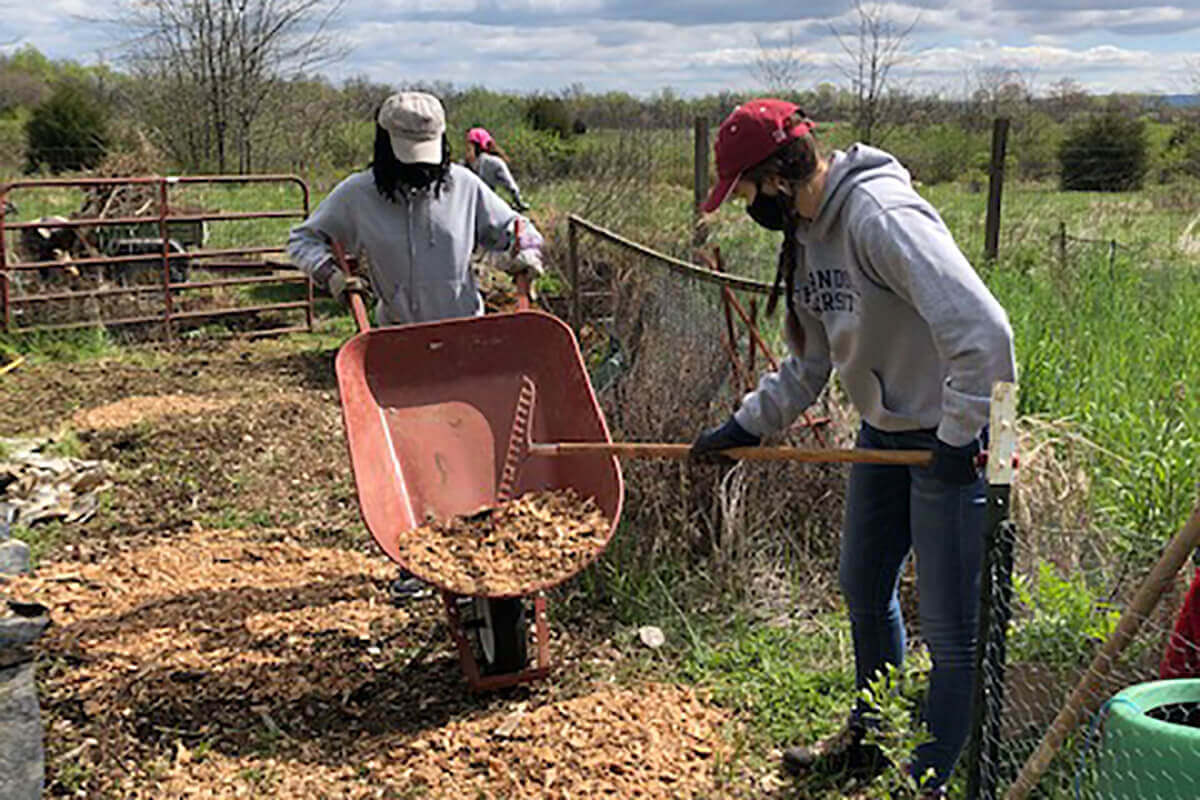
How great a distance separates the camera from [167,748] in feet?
10.9

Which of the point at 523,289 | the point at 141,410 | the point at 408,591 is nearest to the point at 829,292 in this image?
the point at 523,289

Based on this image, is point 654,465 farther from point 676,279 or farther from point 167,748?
point 167,748

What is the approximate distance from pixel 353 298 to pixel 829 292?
6.06 feet

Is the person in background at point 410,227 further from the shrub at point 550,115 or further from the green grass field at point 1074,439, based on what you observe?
the shrub at point 550,115

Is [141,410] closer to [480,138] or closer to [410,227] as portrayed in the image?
[410,227]

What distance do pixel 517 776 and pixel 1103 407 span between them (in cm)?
257

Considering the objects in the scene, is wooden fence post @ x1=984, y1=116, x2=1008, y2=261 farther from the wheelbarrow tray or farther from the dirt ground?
the wheelbarrow tray

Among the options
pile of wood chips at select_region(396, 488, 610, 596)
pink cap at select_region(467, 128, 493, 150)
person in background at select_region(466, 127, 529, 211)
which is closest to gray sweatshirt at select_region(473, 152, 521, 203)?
person in background at select_region(466, 127, 529, 211)

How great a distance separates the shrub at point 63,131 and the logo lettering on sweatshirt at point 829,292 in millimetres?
19478

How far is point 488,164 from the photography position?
9836 mm

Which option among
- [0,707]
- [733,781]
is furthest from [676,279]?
[0,707]

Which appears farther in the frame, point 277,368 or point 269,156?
point 269,156

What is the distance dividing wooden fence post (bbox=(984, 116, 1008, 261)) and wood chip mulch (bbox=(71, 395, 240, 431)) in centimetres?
562

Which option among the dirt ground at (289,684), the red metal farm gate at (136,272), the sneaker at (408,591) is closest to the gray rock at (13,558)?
the dirt ground at (289,684)
